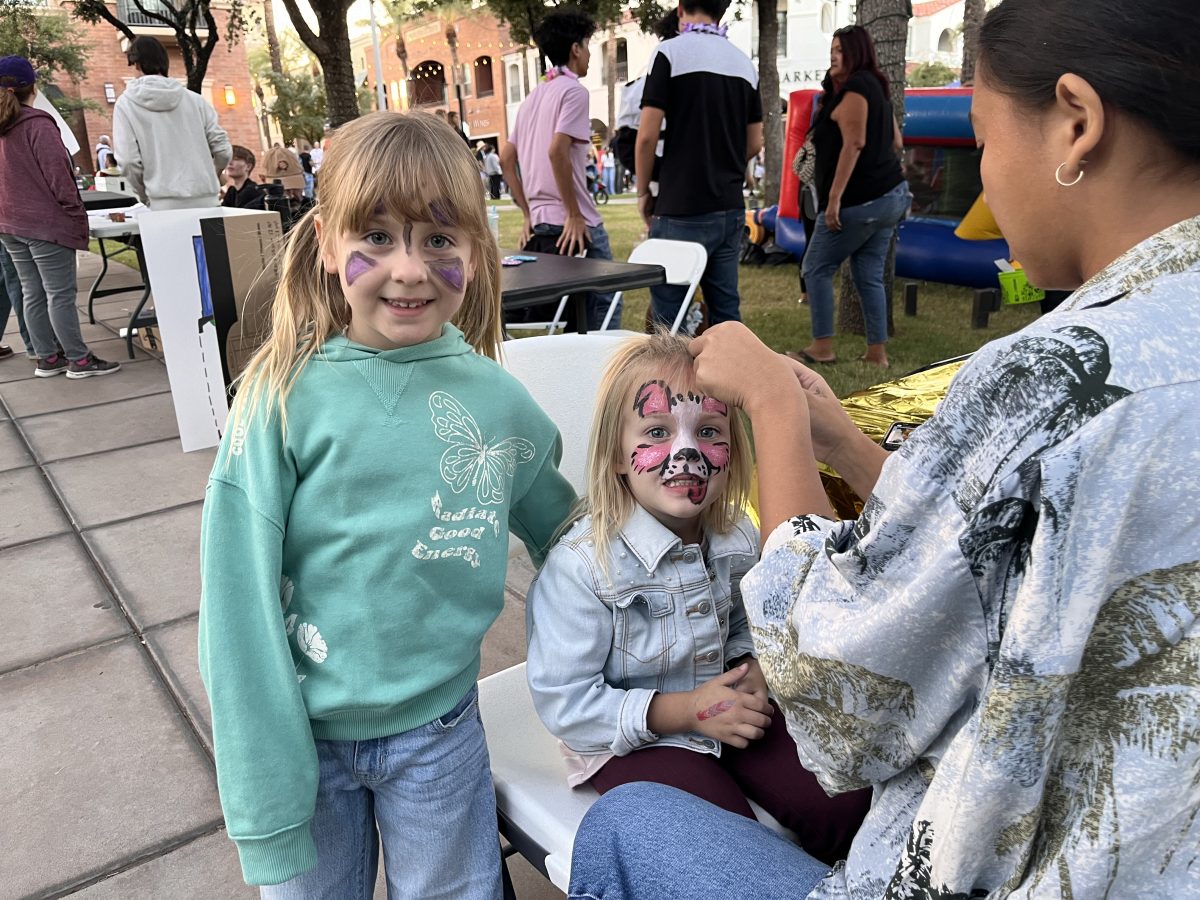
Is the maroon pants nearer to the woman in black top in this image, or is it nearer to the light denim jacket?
the light denim jacket

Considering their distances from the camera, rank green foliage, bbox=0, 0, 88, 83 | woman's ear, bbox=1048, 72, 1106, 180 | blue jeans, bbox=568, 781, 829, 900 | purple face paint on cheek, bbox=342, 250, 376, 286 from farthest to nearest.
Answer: green foliage, bbox=0, 0, 88, 83 < purple face paint on cheek, bbox=342, 250, 376, 286 < blue jeans, bbox=568, 781, 829, 900 < woman's ear, bbox=1048, 72, 1106, 180

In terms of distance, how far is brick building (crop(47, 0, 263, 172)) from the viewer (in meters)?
32.7

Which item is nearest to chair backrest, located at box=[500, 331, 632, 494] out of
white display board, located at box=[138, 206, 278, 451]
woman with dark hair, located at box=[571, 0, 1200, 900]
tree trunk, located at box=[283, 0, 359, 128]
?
woman with dark hair, located at box=[571, 0, 1200, 900]

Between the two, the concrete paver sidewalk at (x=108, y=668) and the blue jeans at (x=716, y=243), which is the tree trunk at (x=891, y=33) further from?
the concrete paver sidewalk at (x=108, y=668)

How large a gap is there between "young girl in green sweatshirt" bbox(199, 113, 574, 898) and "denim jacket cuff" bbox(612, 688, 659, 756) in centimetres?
22

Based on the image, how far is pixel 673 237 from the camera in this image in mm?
4812

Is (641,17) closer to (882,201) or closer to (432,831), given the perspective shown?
(882,201)

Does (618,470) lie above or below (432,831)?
above

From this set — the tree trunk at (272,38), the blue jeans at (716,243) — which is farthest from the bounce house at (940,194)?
the tree trunk at (272,38)

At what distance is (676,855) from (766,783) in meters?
0.37

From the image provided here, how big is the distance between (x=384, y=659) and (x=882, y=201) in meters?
4.63

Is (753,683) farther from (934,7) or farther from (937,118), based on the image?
(934,7)

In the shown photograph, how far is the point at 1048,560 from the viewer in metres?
0.65

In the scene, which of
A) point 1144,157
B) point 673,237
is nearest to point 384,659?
point 1144,157
